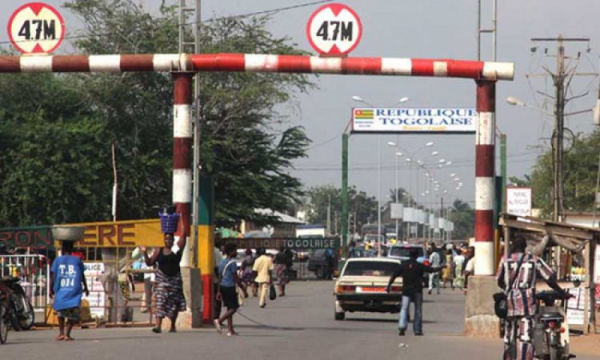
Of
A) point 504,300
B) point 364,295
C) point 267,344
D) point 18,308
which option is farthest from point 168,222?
point 364,295

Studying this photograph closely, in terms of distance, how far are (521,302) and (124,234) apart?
12175mm

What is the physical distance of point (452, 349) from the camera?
21.0 metres

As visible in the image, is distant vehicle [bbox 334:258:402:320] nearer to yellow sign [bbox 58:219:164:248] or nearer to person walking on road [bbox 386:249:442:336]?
person walking on road [bbox 386:249:442:336]

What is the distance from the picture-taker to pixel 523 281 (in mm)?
16141

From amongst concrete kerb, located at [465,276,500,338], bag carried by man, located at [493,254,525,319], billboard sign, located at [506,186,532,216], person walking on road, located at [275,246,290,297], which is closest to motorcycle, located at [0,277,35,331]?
concrete kerb, located at [465,276,500,338]

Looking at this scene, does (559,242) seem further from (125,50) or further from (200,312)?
(125,50)

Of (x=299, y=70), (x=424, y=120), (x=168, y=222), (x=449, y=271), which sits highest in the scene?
(x=424, y=120)

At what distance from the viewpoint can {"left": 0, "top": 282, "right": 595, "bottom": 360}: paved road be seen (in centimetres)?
1875

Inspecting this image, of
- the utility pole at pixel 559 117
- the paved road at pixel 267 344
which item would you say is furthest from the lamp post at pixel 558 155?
the paved road at pixel 267 344

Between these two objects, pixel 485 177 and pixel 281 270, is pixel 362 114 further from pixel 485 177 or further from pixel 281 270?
pixel 485 177

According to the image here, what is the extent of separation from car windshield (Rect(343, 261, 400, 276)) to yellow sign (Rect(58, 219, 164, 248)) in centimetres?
778

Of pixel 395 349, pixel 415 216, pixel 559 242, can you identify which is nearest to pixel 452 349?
pixel 395 349

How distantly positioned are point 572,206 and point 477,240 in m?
57.3

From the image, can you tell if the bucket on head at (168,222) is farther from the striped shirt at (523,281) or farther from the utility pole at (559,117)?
the utility pole at (559,117)
